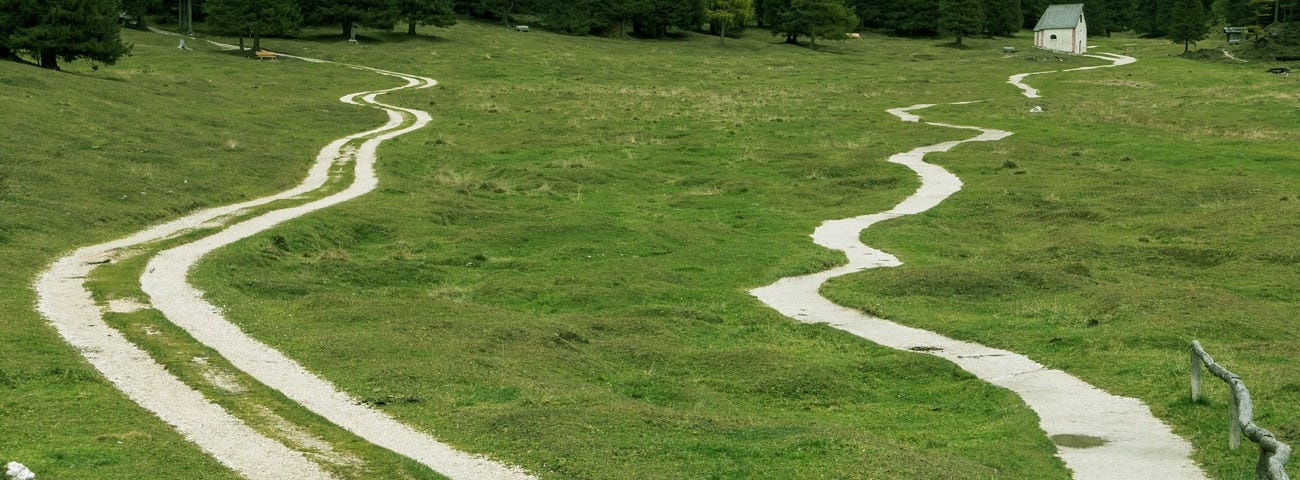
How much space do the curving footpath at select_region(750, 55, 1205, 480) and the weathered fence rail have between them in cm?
83

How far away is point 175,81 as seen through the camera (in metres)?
81.6

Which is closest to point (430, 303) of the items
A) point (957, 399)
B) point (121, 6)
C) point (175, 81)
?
point (957, 399)

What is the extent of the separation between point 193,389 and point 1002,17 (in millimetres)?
180325

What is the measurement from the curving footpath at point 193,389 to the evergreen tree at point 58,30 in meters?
40.1

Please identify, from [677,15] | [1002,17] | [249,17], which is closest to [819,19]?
[677,15]

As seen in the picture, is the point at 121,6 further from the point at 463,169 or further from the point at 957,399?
the point at 957,399

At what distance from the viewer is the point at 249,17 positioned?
11362 cm

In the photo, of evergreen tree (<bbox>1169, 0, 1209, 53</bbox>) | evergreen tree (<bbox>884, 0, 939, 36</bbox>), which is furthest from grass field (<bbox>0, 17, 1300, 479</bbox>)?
evergreen tree (<bbox>884, 0, 939, 36</bbox>)

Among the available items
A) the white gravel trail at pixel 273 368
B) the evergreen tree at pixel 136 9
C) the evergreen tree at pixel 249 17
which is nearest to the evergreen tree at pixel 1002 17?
the evergreen tree at pixel 249 17

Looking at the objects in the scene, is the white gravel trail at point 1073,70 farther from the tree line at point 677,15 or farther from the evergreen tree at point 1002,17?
the evergreen tree at point 1002,17

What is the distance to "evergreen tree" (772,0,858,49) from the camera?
15525cm

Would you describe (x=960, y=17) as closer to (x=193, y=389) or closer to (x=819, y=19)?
(x=819, y=19)

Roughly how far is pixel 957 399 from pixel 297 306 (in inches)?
567

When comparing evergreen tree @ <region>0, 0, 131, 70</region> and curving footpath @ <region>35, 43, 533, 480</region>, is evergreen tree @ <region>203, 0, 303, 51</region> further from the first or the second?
curving footpath @ <region>35, 43, 533, 480</region>
